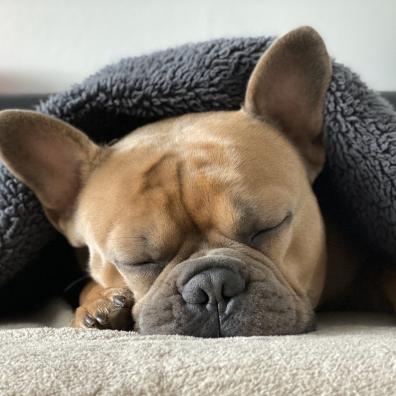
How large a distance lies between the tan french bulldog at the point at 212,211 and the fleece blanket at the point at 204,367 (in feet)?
0.49

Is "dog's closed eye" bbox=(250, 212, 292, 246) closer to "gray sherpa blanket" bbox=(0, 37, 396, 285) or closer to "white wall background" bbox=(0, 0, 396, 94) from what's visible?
"gray sherpa blanket" bbox=(0, 37, 396, 285)

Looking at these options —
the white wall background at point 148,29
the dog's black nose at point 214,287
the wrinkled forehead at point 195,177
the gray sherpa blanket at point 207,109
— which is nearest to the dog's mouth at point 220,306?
the dog's black nose at point 214,287

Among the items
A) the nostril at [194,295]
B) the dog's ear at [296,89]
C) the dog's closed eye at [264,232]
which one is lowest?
the nostril at [194,295]

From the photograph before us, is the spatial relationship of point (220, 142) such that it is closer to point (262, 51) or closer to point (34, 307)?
point (262, 51)

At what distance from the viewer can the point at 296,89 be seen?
4.20 ft

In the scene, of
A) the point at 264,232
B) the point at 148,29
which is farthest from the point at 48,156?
the point at 148,29

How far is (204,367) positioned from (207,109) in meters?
0.76

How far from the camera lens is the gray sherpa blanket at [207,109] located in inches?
47.8

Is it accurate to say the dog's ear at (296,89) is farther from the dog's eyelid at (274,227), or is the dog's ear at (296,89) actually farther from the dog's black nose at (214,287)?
the dog's black nose at (214,287)

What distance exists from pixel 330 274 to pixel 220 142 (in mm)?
363

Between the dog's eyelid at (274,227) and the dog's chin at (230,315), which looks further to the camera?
the dog's eyelid at (274,227)

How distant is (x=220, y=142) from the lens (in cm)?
118

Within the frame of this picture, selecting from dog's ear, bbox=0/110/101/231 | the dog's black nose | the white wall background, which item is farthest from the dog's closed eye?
the white wall background

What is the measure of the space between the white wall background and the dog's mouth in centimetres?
155
